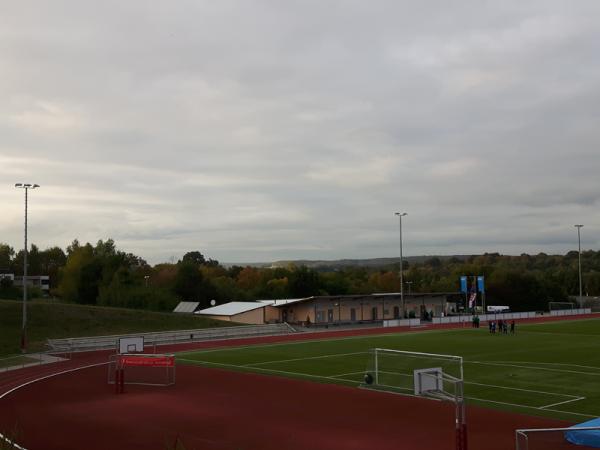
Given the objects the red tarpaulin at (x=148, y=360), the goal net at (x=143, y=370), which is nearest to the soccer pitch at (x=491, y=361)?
the goal net at (x=143, y=370)

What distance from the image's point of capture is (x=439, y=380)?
20500 millimetres

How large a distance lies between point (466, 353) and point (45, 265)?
487 feet

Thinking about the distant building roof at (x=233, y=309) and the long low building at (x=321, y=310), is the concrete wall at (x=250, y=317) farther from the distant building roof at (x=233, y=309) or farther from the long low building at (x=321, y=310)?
the distant building roof at (x=233, y=309)

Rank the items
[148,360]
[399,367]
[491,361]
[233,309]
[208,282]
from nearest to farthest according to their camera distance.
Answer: [399,367], [148,360], [491,361], [233,309], [208,282]

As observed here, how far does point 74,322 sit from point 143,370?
90.7ft

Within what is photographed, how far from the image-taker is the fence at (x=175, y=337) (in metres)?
52.3

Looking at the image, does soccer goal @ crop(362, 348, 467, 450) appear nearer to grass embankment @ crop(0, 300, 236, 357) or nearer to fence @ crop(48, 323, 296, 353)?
fence @ crop(48, 323, 296, 353)

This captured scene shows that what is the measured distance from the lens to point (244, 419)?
23547 millimetres

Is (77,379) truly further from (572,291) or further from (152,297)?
(572,291)

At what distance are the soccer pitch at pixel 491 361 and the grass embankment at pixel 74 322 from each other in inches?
631

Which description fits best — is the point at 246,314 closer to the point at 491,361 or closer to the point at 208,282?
the point at 208,282

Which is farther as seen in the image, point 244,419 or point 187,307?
point 187,307

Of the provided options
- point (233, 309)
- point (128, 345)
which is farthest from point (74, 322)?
point (128, 345)

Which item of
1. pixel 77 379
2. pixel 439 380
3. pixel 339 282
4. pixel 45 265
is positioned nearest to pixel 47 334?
pixel 77 379
